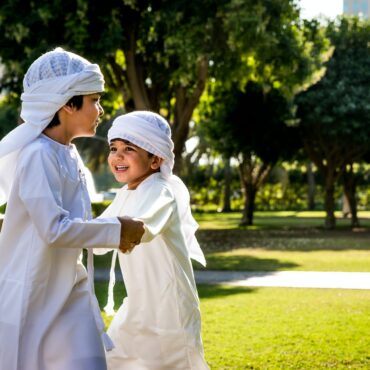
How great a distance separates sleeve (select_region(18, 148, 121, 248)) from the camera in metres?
3.36

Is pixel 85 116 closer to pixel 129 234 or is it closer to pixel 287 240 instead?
pixel 129 234

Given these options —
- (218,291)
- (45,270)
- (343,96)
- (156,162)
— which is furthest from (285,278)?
(343,96)

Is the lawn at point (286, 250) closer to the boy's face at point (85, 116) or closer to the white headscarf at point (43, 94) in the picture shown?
the boy's face at point (85, 116)

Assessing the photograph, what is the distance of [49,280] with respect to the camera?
351cm

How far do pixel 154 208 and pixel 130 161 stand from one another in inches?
21.3

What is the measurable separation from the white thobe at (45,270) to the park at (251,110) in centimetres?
27

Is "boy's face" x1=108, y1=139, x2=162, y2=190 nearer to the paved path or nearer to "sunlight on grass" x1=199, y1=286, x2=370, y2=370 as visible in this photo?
"sunlight on grass" x1=199, y1=286, x2=370, y2=370

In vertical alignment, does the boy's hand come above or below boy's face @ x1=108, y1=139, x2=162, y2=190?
below

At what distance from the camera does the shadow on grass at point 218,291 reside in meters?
11.5

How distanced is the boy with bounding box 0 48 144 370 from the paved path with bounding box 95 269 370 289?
9.15 m

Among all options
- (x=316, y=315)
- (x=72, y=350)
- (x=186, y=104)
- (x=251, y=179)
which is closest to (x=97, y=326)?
(x=72, y=350)

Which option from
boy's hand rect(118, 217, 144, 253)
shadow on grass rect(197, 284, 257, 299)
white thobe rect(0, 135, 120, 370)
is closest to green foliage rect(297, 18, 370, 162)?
shadow on grass rect(197, 284, 257, 299)

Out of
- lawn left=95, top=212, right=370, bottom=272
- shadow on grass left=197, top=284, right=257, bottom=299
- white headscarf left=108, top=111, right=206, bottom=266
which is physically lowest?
shadow on grass left=197, top=284, right=257, bottom=299

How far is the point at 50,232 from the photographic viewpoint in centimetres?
335
